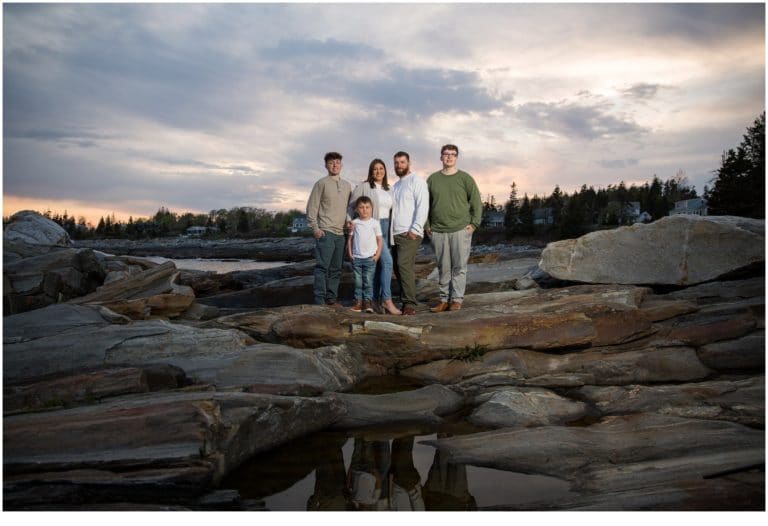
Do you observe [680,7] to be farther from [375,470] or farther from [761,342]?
[375,470]

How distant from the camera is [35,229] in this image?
17.8m

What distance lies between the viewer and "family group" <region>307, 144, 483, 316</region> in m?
8.78

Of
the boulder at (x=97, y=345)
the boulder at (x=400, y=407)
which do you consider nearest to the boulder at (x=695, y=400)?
the boulder at (x=400, y=407)

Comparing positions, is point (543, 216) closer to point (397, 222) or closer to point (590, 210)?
point (590, 210)

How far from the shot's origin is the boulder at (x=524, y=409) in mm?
6004

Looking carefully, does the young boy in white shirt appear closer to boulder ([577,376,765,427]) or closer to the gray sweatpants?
the gray sweatpants

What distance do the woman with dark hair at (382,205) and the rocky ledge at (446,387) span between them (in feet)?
3.07

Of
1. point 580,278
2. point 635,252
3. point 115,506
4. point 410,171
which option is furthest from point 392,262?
point 115,506

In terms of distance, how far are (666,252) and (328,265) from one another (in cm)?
596

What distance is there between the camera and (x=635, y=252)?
33.3 feet

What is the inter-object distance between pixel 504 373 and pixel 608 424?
190cm

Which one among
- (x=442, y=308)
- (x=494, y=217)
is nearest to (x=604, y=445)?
(x=442, y=308)

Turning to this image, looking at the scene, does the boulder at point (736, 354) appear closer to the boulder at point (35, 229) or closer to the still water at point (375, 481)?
the still water at point (375, 481)

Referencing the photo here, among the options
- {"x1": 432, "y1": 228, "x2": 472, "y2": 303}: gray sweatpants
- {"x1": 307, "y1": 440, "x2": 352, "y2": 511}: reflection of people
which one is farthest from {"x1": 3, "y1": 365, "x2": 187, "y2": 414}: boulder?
{"x1": 432, "y1": 228, "x2": 472, "y2": 303}: gray sweatpants
